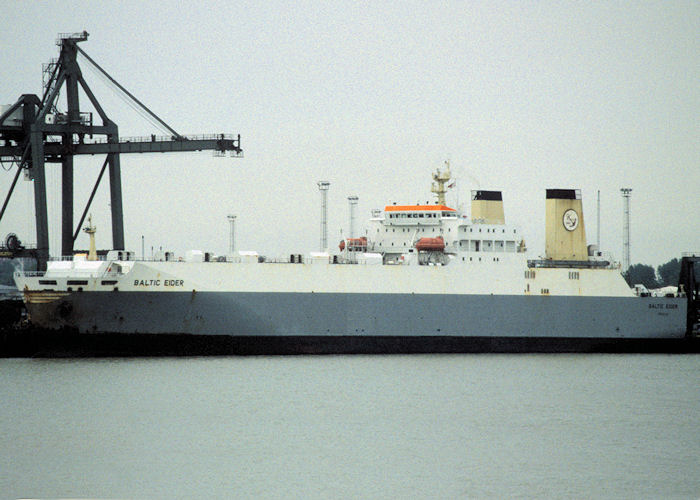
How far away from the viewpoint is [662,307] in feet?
136

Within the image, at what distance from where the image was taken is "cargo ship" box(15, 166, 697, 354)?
34906 mm

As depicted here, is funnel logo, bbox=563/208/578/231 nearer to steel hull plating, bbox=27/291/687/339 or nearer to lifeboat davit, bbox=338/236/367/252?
steel hull plating, bbox=27/291/687/339

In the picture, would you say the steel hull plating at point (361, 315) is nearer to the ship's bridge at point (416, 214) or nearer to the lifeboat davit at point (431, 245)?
the lifeboat davit at point (431, 245)

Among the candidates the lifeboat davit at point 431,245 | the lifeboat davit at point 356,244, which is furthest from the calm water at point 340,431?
the lifeboat davit at point 356,244

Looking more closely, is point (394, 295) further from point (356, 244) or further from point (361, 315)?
point (356, 244)

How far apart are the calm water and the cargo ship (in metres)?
2.50

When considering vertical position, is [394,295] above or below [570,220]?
below

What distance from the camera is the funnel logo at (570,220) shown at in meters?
42.8

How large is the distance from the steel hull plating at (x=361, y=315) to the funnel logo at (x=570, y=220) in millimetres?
3455

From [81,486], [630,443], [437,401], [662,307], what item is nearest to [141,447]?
[81,486]

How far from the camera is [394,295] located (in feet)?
125

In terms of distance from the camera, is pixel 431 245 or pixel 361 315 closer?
pixel 361 315

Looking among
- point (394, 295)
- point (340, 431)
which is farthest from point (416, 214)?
point (340, 431)

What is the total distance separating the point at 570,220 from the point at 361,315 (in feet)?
34.7
